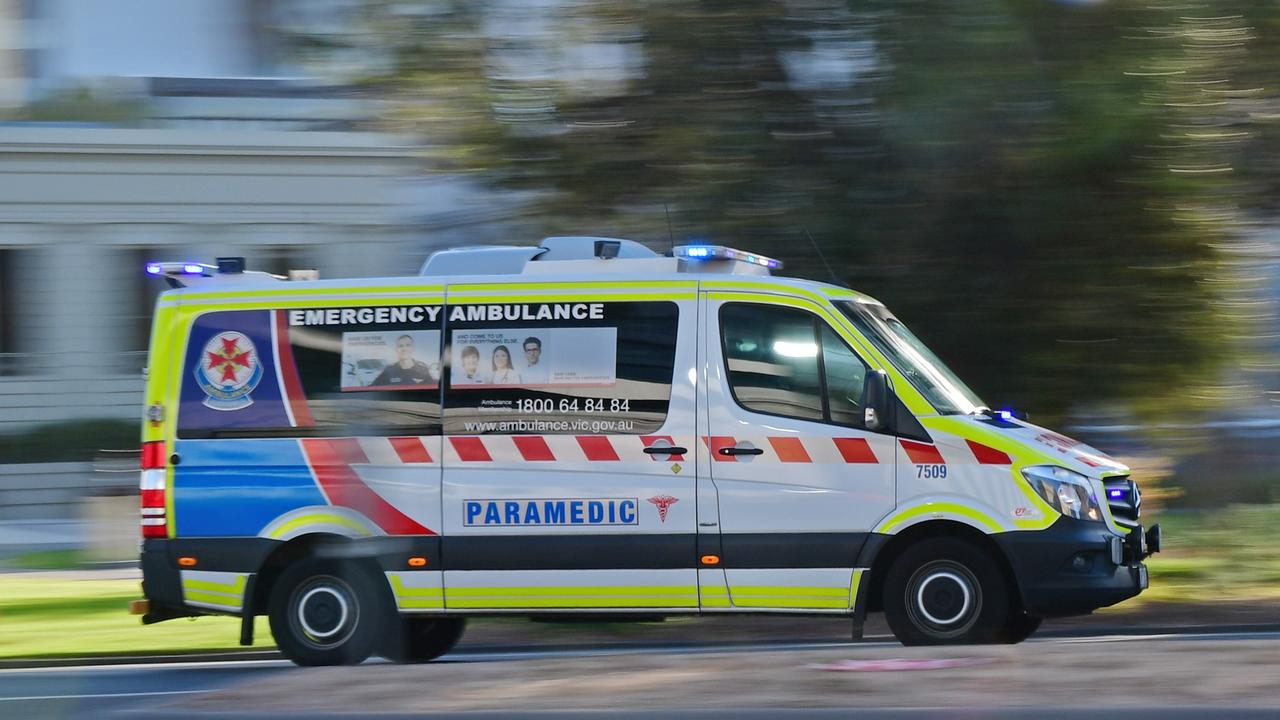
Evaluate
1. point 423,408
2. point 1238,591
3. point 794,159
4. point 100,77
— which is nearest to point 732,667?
point 423,408

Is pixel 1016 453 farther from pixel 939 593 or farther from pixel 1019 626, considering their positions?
pixel 1019 626

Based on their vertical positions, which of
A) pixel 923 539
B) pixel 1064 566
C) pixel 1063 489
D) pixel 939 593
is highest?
pixel 1063 489

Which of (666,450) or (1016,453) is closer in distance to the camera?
(1016,453)

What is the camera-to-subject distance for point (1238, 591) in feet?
34.6

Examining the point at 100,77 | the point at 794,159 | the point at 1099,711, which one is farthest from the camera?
the point at 100,77

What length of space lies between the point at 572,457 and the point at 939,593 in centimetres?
194

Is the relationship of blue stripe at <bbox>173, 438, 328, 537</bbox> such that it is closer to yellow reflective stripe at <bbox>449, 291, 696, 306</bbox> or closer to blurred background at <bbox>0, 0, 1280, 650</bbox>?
yellow reflective stripe at <bbox>449, 291, 696, 306</bbox>

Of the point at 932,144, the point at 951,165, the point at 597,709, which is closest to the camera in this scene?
the point at 597,709

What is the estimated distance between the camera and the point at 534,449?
7820mm

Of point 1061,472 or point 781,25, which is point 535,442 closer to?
point 1061,472

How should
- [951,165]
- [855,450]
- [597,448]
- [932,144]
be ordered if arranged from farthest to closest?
[951,165] < [932,144] < [597,448] < [855,450]

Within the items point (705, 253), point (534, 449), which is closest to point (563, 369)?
point (534, 449)

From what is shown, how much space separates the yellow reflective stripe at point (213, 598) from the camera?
810 cm

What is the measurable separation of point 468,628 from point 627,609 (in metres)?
2.63
